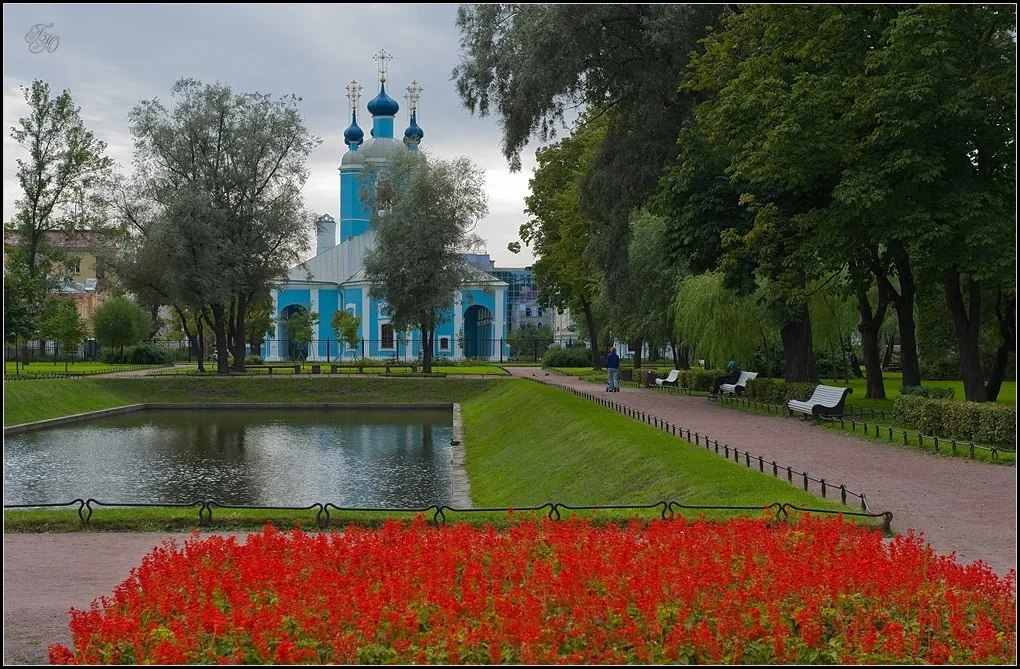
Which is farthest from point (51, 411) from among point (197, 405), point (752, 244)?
point (752, 244)

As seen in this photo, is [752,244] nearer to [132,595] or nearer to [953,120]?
[953,120]

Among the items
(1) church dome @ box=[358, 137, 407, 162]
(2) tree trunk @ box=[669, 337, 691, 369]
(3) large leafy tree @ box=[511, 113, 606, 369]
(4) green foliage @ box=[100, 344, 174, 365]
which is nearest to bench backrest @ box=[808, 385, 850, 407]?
(2) tree trunk @ box=[669, 337, 691, 369]

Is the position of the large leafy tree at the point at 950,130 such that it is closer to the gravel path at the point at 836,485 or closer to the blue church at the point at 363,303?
the gravel path at the point at 836,485

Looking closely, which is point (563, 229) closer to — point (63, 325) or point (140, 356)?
point (63, 325)

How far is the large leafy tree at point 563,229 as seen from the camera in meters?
45.2

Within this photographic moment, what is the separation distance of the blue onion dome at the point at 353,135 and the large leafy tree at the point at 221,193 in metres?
33.6

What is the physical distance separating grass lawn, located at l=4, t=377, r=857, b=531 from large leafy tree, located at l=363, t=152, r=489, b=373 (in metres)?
5.02

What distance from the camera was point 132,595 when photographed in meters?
7.39

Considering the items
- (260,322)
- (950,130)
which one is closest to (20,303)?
(260,322)

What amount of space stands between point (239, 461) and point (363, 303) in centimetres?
4766

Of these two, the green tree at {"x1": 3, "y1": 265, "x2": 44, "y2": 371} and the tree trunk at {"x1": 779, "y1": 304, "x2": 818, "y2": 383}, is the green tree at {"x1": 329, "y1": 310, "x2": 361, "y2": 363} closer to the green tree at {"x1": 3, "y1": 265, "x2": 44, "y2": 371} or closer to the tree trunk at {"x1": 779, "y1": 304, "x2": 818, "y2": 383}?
the green tree at {"x1": 3, "y1": 265, "x2": 44, "y2": 371}

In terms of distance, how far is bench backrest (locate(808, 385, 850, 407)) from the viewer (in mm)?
21938

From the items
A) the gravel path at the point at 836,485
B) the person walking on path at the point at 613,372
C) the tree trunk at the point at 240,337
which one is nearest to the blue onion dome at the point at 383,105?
the tree trunk at the point at 240,337

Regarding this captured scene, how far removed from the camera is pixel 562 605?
7.04 m
